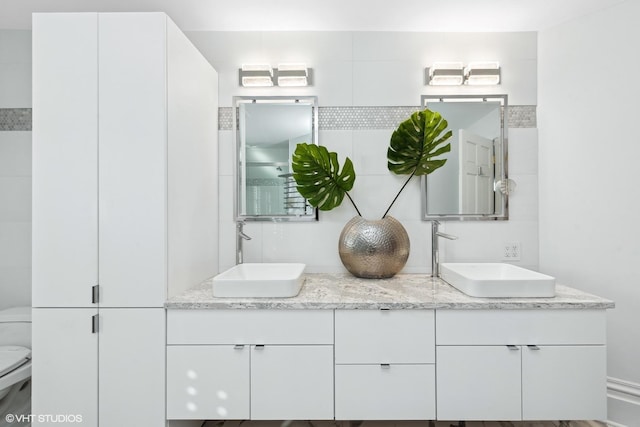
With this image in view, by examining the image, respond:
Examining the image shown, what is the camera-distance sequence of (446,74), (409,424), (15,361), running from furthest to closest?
(446,74) → (409,424) → (15,361)

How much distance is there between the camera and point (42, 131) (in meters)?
1.48

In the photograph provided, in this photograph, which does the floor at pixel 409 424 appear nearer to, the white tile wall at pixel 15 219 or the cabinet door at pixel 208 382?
the cabinet door at pixel 208 382

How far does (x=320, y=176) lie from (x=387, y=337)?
944 millimetres

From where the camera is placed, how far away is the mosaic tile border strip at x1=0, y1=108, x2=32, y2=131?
214cm

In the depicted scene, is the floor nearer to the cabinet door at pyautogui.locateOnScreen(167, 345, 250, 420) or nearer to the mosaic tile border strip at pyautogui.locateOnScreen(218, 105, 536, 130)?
the cabinet door at pyautogui.locateOnScreen(167, 345, 250, 420)

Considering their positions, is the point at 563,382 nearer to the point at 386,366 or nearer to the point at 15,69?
the point at 386,366

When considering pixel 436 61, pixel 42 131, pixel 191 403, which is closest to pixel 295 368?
pixel 191 403

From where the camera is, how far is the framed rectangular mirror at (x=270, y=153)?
2.15 m

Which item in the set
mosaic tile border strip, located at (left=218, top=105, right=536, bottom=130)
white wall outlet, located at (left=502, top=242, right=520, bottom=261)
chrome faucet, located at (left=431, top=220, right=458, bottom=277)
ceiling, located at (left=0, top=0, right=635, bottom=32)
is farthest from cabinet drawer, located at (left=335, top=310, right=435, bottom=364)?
ceiling, located at (left=0, top=0, right=635, bottom=32)

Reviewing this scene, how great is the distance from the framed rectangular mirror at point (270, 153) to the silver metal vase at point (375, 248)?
365 mm

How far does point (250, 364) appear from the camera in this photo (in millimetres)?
1480

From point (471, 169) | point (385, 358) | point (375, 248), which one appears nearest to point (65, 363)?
point (385, 358)

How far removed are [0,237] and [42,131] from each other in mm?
1176

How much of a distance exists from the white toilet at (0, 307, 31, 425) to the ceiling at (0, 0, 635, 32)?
183cm
